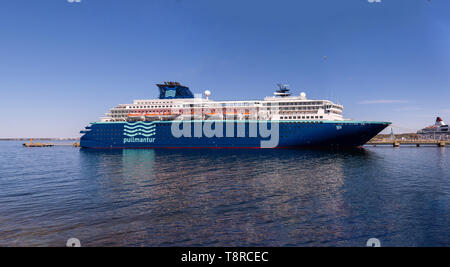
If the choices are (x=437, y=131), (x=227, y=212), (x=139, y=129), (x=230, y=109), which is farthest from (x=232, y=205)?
(x=437, y=131)

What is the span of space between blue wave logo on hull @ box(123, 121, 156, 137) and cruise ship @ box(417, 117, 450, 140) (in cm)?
14680

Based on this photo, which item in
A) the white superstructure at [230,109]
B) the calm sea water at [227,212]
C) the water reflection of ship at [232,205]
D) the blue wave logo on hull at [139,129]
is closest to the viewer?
the calm sea water at [227,212]

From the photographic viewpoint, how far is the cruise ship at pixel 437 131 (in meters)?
131

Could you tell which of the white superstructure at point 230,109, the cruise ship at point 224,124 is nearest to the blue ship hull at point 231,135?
the cruise ship at point 224,124

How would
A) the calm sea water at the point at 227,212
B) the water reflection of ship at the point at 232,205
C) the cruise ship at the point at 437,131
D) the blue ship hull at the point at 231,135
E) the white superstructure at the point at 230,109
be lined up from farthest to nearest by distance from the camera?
1. the cruise ship at the point at 437,131
2. the white superstructure at the point at 230,109
3. the blue ship hull at the point at 231,135
4. the water reflection of ship at the point at 232,205
5. the calm sea water at the point at 227,212

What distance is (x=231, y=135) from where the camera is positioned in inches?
2494

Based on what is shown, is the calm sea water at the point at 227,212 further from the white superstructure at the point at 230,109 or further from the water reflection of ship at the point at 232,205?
the white superstructure at the point at 230,109

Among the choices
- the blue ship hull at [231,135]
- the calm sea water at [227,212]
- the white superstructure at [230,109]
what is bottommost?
the calm sea water at [227,212]

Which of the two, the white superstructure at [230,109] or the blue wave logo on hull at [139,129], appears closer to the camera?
the white superstructure at [230,109]

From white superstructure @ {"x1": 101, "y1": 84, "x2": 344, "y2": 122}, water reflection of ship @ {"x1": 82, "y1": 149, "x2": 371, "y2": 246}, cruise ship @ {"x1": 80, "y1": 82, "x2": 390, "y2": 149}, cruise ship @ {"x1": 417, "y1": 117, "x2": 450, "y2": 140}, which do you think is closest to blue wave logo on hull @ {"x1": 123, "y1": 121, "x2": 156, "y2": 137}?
cruise ship @ {"x1": 80, "y1": 82, "x2": 390, "y2": 149}

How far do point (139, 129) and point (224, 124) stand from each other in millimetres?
25757
